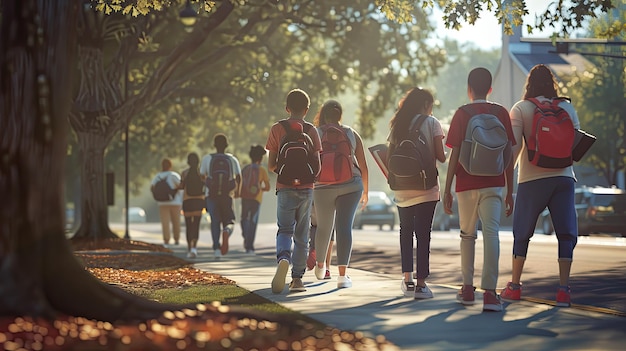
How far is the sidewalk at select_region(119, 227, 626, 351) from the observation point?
7.75 m

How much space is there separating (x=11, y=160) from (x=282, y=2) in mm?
19416

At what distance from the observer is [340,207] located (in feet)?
40.9

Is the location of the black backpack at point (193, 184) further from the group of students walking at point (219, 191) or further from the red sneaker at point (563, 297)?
the red sneaker at point (563, 297)

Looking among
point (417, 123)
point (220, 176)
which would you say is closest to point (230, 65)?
point (220, 176)

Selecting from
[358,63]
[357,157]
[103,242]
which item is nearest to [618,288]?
[357,157]

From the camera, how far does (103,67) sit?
2577cm

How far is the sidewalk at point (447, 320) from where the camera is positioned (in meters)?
7.75

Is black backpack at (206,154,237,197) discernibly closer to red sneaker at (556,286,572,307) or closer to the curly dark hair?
the curly dark hair

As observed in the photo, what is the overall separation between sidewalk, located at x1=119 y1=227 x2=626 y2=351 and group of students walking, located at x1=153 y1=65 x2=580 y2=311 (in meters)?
0.28

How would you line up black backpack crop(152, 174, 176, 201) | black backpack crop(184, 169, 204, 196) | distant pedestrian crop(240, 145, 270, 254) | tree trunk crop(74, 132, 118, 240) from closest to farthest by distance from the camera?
black backpack crop(184, 169, 204, 196), distant pedestrian crop(240, 145, 270, 254), black backpack crop(152, 174, 176, 201), tree trunk crop(74, 132, 118, 240)

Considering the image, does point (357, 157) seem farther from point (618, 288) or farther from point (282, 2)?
point (282, 2)

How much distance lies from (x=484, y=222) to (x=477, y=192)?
9.9 inches

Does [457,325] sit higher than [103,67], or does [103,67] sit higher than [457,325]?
[103,67]

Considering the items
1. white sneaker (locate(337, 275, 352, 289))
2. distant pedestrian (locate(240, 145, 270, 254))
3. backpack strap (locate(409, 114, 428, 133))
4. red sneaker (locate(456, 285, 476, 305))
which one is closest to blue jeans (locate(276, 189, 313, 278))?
white sneaker (locate(337, 275, 352, 289))
